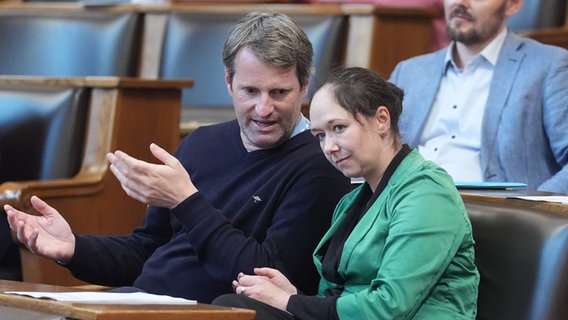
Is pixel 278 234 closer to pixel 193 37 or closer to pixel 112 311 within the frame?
pixel 112 311

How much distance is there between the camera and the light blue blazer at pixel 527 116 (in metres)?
2.23

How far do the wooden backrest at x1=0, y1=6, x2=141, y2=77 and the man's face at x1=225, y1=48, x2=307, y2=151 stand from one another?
1.39m

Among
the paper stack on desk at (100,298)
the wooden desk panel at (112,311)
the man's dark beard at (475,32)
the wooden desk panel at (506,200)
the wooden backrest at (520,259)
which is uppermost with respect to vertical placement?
the man's dark beard at (475,32)

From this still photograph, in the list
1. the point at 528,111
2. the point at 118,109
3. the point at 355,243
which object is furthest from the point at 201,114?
the point at 355,243

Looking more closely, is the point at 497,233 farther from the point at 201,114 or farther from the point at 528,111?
the point at 201,114

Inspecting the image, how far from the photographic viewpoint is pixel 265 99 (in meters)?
1.67

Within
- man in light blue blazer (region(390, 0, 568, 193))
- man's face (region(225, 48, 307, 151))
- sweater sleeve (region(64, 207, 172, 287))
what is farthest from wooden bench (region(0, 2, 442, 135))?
man's face (region(225, 48, 307, 151))

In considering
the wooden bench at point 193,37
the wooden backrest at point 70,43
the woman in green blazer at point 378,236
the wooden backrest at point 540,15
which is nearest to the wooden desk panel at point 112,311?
the woman in green blazer at point 378,236

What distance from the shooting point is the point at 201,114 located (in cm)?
275

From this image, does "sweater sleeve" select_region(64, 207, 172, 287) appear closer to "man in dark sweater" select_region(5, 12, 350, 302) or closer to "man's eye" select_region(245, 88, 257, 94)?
"man in dark sweater" select_region(5, 12, 350, 302)

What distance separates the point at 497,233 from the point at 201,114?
4.40ft

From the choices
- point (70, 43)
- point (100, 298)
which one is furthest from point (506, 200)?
point (70, 43)

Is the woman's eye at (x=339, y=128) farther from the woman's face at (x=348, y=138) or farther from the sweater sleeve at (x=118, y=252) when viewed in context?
the sweater sleeve at (x=118, y=252)

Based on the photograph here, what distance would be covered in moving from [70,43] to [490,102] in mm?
1251
